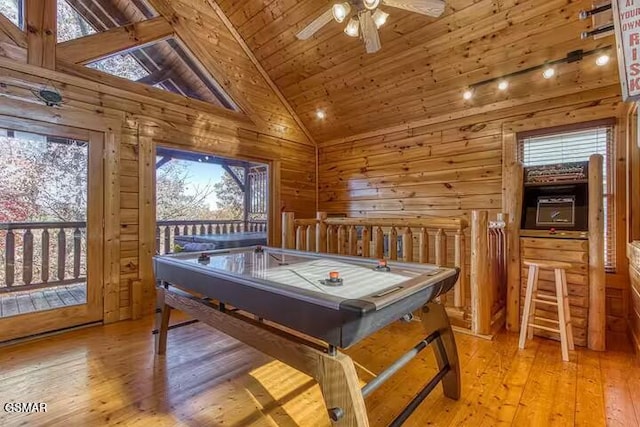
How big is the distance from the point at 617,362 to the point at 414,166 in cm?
306

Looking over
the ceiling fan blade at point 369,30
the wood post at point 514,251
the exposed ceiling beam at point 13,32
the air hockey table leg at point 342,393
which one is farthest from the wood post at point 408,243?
the exposed ceiling beam at point 13,32

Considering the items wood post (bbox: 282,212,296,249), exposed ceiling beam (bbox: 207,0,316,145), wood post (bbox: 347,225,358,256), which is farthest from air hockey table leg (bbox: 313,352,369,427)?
exposed ceiling beam (bbox: 207,0,316,145)

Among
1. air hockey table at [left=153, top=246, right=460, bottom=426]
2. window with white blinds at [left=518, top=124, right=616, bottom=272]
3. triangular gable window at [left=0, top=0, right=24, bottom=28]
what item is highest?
triangular gable window at [left=0, top=0, right=24, bottom=28]

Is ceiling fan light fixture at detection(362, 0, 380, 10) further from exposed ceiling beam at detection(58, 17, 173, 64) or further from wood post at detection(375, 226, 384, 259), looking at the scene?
exposed ceiling beam at detection(58, 17, 173, 64)

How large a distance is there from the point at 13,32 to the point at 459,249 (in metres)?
4.56

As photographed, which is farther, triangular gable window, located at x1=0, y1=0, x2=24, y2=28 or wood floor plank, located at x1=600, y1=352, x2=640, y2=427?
triangular gable window, located at x1=0, y1=0, x2=24, y2=28

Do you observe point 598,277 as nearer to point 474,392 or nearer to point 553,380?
point 553,380

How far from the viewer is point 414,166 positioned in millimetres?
4688

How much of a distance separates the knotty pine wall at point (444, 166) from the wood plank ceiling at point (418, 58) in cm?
17

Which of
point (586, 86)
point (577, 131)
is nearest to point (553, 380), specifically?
point (577, 131)

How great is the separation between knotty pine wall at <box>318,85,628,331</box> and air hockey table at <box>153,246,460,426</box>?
255 centimetres

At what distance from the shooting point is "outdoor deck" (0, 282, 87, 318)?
2885mm

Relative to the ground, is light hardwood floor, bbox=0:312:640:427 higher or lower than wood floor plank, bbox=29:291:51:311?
lower

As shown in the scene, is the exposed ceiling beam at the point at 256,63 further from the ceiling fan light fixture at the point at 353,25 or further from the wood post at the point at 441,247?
the wood post at the point at 441,247
